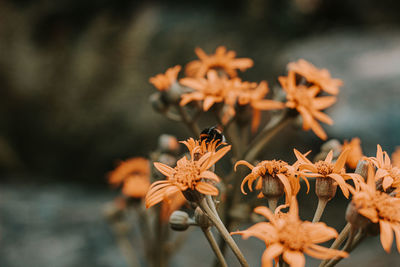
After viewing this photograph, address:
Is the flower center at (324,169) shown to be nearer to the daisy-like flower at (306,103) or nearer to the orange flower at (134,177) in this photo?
the daisy-like flower at (306,103)

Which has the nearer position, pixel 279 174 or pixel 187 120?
pixel 279 174

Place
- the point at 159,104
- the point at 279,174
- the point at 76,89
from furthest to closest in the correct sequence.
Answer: the point at 76,89 < the point at 159,104 < the point at 279,174

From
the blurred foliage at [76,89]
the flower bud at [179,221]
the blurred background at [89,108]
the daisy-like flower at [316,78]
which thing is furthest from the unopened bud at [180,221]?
the blurred foliage at [76,89]

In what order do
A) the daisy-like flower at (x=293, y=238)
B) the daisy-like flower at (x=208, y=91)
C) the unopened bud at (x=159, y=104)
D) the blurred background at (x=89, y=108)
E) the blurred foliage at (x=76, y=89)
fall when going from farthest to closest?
the blurred foliage at (x=76, y=89) < the blurred background at (x=89, y=108) < the unopened bud at (x=159, y=104) < the daisy-like flower at (x=208, y=91) < the daisy-like flower at (x=293, y=238)

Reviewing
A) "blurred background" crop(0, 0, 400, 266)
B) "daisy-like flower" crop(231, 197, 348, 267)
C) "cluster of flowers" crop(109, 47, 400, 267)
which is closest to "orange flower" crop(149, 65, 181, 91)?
"cluster of flowers" crop(109, 47, 400, 267)

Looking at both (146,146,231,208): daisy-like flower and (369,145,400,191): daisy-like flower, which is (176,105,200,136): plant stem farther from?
(369,145,400,191): daisy-like flower

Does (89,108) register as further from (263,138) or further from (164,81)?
(263,138)

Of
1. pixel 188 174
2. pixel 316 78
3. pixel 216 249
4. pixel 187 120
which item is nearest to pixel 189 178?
pixel 188 174
